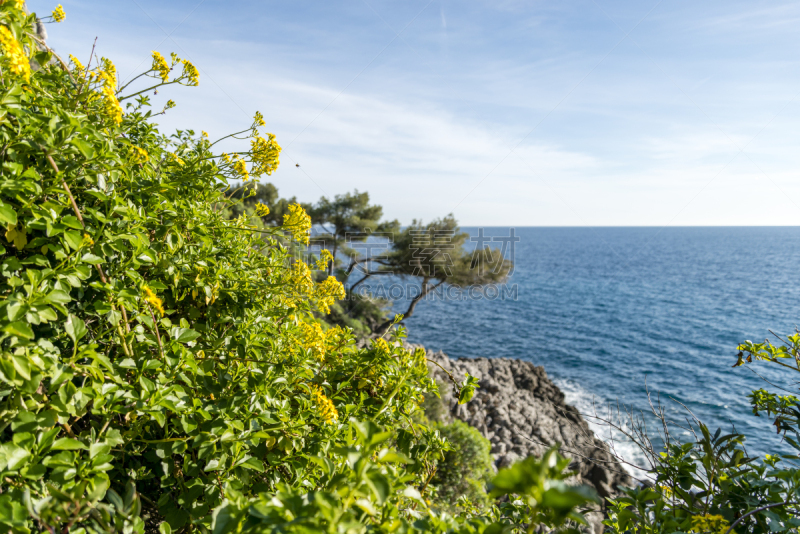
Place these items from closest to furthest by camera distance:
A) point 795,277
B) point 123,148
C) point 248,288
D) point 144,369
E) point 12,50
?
point 12,50, point 144,369, point 123,148, point 248,288, point 795,277

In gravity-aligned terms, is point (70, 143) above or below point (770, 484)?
above

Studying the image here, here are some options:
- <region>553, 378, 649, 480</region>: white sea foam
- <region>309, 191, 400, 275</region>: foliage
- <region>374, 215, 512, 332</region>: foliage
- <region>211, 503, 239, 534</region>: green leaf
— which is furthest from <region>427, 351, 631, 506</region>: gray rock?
<region>211, 503, 239, 534</region>: green leaf

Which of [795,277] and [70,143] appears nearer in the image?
[70,143]

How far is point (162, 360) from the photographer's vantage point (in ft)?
3.91

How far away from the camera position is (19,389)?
0.85m

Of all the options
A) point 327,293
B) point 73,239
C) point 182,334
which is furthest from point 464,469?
point 73,239

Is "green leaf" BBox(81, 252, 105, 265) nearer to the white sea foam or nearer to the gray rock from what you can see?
the gray rock

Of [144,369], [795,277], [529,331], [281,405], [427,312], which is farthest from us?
[795,277]

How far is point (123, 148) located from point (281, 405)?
1138 mm

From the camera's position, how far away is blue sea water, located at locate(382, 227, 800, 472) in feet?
50.0

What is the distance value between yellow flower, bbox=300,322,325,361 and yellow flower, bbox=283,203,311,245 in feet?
1.41

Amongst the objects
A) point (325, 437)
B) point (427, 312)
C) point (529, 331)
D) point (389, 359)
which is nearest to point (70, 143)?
point (325, 437)

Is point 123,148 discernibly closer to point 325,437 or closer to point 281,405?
point 281,405

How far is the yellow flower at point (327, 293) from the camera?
187cm
